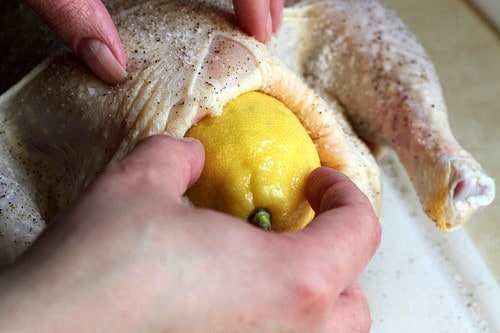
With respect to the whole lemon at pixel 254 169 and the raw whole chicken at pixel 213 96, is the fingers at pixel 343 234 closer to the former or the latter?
the whole lemon at pixel 254 169

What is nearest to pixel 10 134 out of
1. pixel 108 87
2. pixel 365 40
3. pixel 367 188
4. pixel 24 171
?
pixel 24 171

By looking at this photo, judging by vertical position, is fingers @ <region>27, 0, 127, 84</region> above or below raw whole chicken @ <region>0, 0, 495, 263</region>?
above

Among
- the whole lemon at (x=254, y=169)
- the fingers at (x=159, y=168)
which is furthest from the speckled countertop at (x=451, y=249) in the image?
Result: the fingers at (x=159, y=168)

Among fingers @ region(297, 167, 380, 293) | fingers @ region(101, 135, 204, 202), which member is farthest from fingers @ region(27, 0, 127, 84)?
fingers @ region(297, 167, 380, 293)

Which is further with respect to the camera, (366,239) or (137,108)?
(137,108)

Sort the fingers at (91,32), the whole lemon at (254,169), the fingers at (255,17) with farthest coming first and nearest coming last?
the fingers at (255,17), the fingers at (91,32), the whole lemon at (254,169)

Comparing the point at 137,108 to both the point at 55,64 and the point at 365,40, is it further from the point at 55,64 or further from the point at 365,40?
the point at 365,40

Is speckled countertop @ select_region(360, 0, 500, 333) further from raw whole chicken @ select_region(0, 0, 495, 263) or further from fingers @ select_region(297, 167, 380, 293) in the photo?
fingers @ select_region(297, 167, 380, 293)
